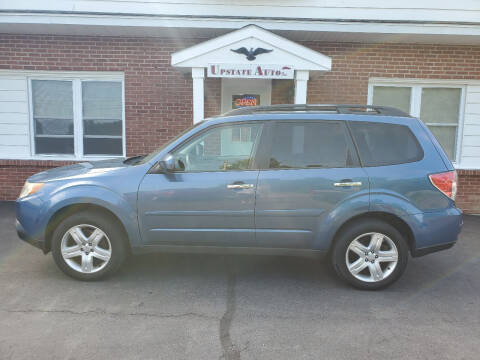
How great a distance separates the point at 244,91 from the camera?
826 centimetres

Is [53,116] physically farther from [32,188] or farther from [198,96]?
[32,188]

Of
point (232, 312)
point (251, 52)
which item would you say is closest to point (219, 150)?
point (232, 312)

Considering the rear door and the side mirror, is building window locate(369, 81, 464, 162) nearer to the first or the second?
the rear door

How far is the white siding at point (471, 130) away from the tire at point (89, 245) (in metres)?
7.20

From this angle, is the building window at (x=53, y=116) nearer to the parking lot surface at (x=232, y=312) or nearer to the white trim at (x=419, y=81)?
the parking lot surface at (x=232, y=312)

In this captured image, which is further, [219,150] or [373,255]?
[219,150]

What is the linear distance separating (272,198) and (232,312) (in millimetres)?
1146

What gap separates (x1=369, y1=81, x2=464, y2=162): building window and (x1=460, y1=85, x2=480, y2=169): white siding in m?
0.13

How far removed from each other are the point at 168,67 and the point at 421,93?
510 cm

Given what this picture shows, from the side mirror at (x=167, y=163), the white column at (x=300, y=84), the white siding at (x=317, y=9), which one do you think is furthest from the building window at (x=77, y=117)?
the side mirror at (x=167, y=163)

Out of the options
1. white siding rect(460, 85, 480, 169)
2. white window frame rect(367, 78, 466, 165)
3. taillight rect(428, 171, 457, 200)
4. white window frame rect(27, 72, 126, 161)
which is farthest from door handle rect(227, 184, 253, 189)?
white siding rect(460, 85, 480, 169)

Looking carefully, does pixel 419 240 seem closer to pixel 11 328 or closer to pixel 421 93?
pixel 11 328

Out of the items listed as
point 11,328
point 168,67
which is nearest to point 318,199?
point 11,328

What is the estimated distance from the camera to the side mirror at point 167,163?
407 centimetres
